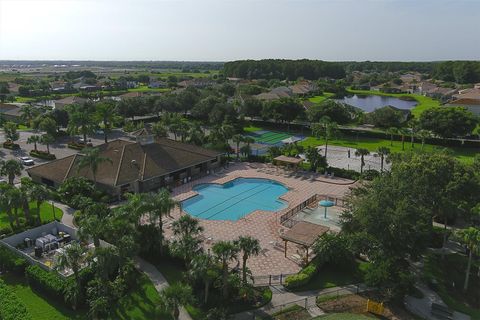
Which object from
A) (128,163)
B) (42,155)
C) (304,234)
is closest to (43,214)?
(128,163)

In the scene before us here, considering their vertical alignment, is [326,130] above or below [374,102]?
below

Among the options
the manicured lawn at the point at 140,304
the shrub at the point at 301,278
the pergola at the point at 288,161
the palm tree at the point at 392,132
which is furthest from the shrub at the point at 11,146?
the palm tree at the point at 392,132

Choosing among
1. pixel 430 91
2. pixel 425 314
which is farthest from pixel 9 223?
pixel 430 91

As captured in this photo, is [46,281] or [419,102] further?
[419,102]

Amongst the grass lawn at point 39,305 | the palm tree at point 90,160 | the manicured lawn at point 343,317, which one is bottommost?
the grass lawn at point 39,305

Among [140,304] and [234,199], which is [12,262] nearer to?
[140,304]

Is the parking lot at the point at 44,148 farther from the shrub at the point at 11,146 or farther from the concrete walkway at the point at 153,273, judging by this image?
the concrete walkway at the point at 153,273
